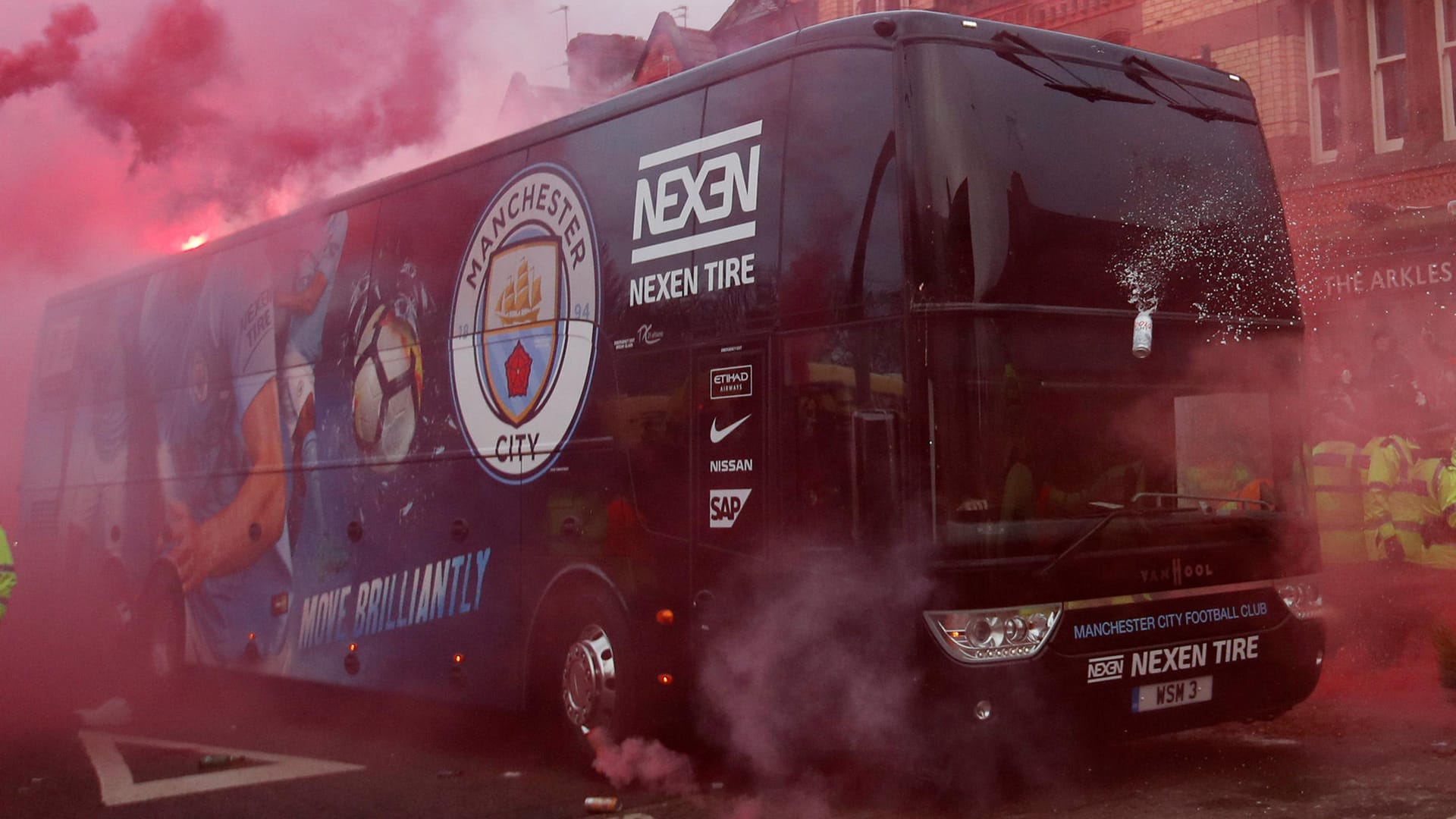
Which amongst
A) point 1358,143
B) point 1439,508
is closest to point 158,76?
point 1439,508

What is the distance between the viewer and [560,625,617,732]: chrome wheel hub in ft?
24.1

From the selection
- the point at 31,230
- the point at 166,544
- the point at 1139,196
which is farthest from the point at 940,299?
the point at 31,230

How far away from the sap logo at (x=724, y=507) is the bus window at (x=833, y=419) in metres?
0.33

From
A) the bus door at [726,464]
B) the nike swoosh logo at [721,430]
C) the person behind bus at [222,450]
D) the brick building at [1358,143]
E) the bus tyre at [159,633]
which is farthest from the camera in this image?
the brick building at [1358,143]

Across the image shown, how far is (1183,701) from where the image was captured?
6.44 meters

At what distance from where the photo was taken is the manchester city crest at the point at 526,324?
7.80m

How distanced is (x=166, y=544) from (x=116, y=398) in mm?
1692

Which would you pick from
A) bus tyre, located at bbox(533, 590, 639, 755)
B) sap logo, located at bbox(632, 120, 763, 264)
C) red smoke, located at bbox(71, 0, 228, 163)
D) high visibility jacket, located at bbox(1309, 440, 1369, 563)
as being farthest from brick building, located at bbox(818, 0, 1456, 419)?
red smoke, located at bbox(71, 0, 228, 163)

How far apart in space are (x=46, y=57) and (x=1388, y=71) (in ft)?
44.0

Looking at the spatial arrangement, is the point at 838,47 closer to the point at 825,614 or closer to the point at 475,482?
the point at 825,614

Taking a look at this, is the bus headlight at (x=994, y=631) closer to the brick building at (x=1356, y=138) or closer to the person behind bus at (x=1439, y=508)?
the person behind bus at (x=1439, y=508)

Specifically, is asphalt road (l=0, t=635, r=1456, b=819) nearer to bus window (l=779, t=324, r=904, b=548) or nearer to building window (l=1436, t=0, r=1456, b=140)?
bus window (l=779, t=324, r=904, b=548)

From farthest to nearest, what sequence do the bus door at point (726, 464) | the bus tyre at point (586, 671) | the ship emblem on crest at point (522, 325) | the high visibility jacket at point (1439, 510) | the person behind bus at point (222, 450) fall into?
the person behind bus at point (222, 450), the high visibility jacket at point (1439, 510), the ship emblem on crest at point (522, 325), the bus tyre at point (586, 671), the bus door at point (726, 464)

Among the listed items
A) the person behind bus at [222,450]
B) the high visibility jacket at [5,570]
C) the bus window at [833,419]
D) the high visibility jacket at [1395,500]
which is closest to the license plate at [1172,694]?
the bus window at [833,419]
